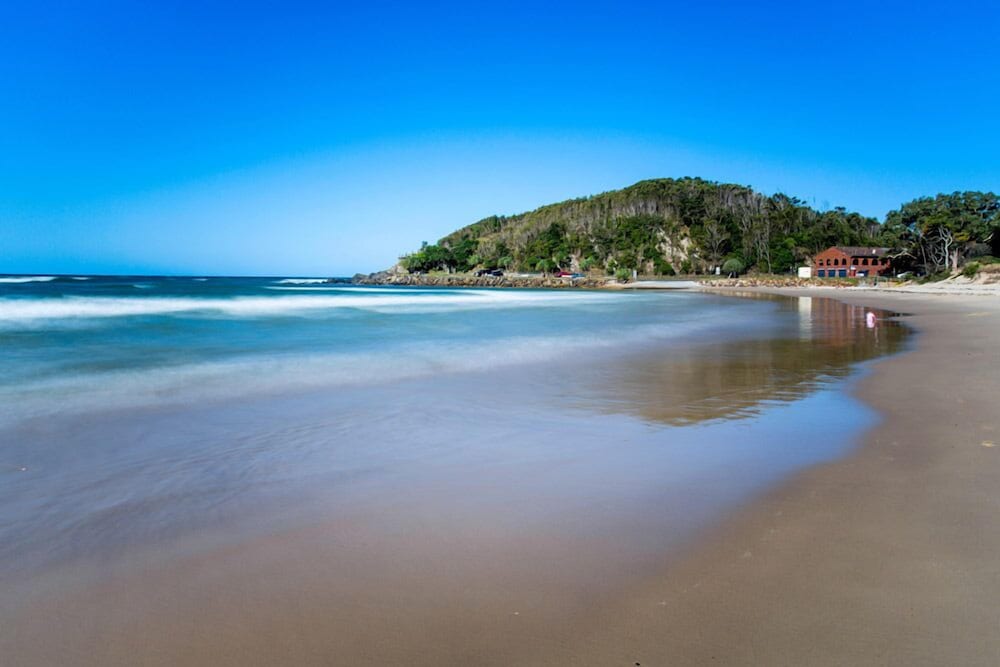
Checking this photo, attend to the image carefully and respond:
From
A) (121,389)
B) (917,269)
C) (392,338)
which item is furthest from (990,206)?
(121,389)

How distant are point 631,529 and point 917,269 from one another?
7528 cm

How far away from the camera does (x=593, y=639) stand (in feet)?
8.05

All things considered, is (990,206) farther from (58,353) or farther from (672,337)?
(58,353)

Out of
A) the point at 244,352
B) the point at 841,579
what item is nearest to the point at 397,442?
the point at 841,579

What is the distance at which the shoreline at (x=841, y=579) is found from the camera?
2361mm

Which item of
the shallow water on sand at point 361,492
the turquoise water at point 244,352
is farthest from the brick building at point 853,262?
the shallow water on sand at point 361,492

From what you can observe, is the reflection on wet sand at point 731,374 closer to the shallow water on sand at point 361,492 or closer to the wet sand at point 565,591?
the shallow water on sand at point 361,492

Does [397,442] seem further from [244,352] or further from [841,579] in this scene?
[244,352]

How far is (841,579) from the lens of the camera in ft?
9.39

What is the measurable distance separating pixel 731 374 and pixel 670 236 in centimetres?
11068

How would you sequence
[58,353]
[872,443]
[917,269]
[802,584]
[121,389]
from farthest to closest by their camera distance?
[917,269] < [58,353] < [121,389] < [872,443] < [802,584]

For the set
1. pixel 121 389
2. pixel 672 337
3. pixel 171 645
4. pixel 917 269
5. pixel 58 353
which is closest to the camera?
pixel 171 645

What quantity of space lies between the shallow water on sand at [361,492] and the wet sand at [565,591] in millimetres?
17

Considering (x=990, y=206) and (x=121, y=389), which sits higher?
(x=990, y=206)
